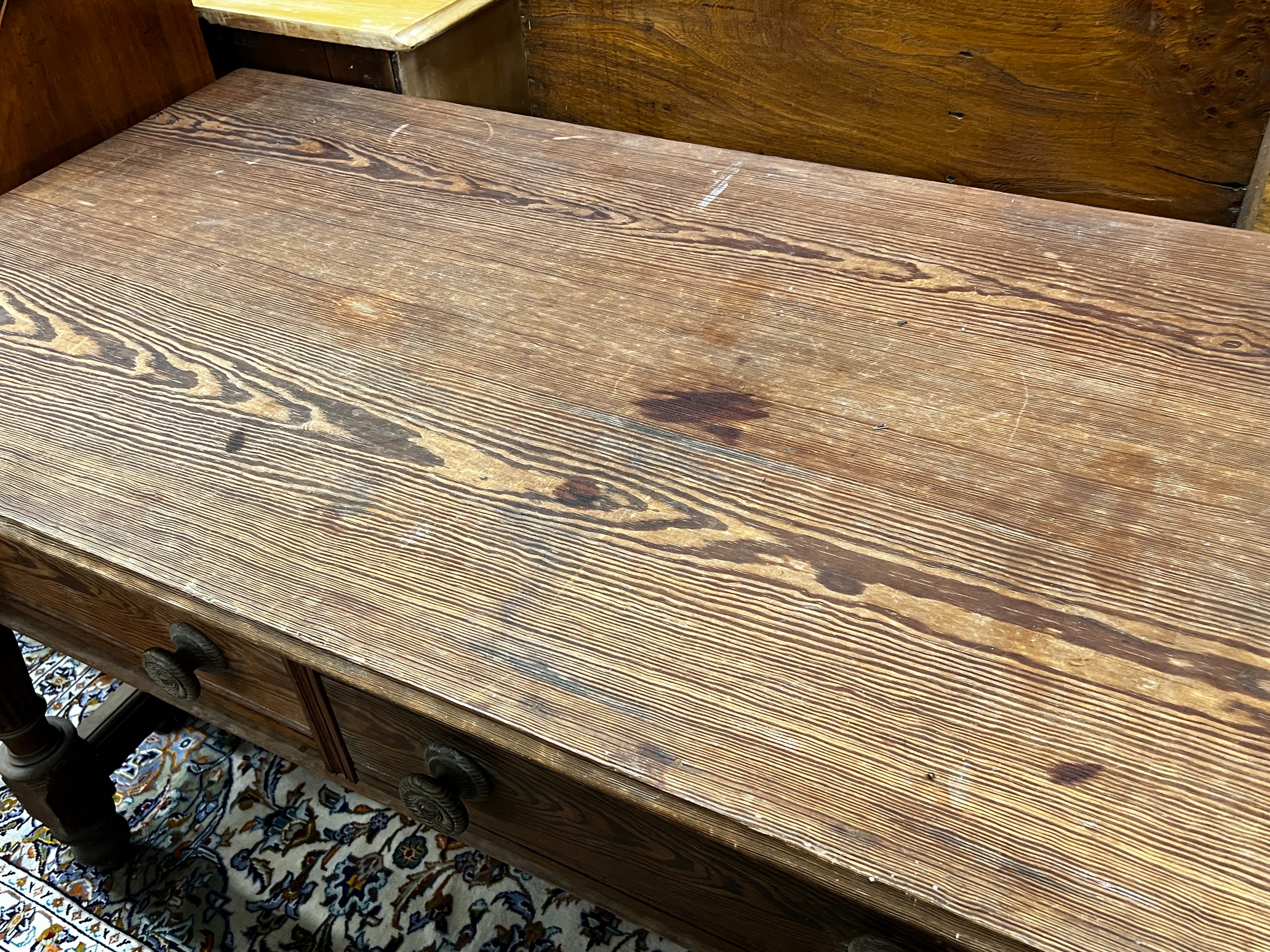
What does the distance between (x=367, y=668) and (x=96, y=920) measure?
91 centimetres

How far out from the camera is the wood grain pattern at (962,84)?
1.11 m

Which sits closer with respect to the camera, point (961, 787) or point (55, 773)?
point (961, 787)

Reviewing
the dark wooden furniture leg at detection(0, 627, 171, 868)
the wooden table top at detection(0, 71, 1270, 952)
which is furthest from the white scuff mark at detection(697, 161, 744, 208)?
the dark wooden furniture leg at detection(0, 627, 171, 868)

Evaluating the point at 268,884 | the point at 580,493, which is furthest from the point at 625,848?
the point at 268,884

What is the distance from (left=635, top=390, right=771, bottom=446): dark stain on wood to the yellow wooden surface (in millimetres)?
759

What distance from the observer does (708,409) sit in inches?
29.7

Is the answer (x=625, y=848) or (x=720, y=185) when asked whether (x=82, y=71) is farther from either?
(x=625, y=848)

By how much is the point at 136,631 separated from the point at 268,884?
1.80ft

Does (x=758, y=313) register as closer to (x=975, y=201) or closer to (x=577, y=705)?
(x=975, y=201)

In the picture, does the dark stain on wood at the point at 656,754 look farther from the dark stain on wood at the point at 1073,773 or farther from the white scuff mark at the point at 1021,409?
the white scuff mark at the point at 1021,409

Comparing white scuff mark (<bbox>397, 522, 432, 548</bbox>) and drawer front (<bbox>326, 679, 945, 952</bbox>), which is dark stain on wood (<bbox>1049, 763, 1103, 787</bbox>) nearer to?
drawer front (<bbox>326, 679, 945, 952</bbox>)

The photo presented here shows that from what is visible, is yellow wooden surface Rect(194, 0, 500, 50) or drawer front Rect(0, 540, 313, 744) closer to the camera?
drawer front Rect(0, 540, 313, 744)

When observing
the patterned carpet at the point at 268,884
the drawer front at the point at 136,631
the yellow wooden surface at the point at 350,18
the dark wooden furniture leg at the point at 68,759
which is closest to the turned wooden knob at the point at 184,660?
the drawer front at the point at 136,631

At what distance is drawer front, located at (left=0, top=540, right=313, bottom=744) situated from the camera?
0.81 meters
